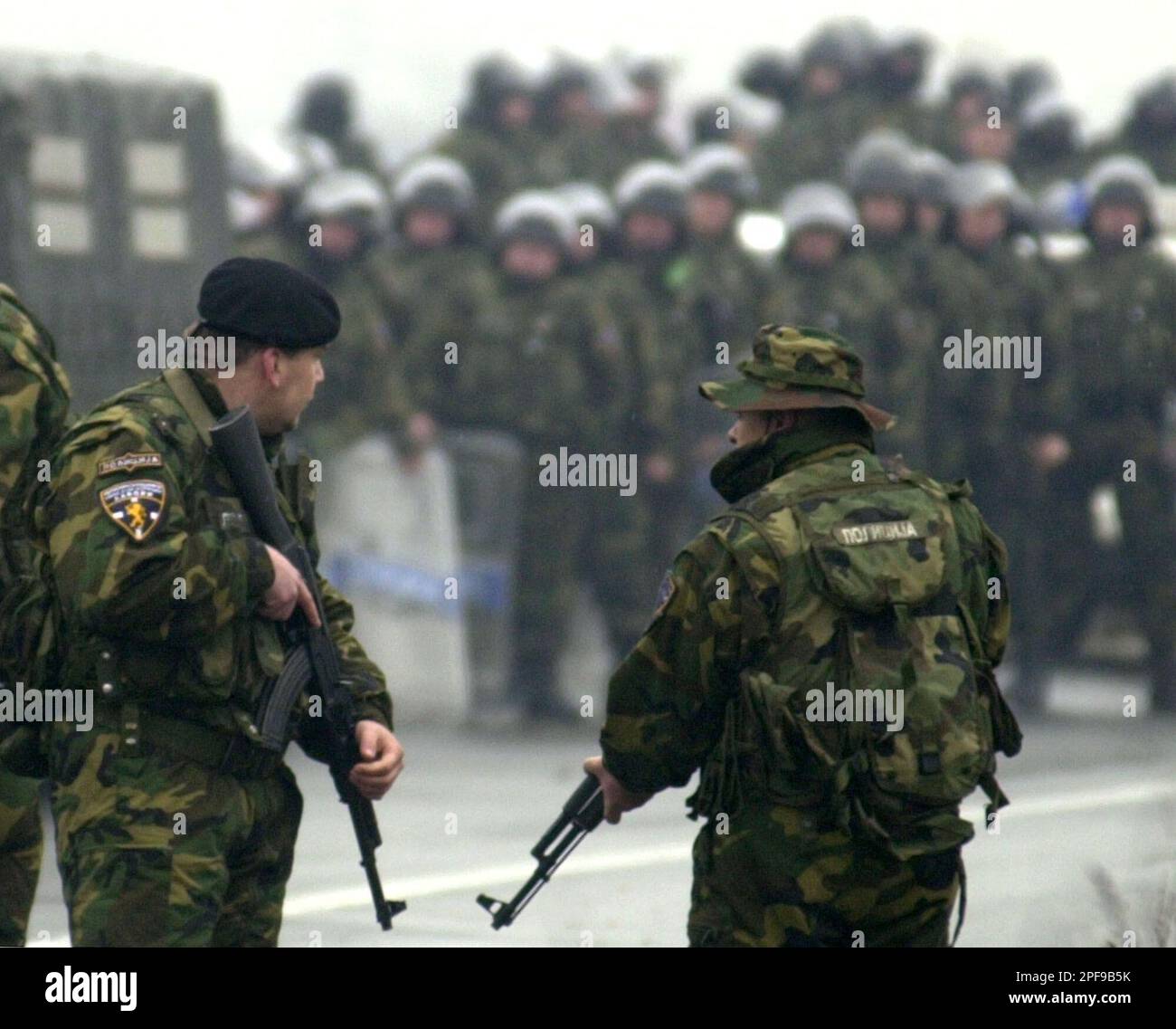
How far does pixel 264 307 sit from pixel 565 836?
1.21 meters

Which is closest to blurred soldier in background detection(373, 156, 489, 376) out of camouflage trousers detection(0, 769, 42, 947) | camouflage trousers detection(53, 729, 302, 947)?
camouflage trousers detection(0, 769, 42, 947)

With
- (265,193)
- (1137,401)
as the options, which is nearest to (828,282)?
(1137,401)

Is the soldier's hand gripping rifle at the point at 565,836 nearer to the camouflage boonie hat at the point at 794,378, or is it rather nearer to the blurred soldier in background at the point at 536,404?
the camouflage boonie hat at the point at 794,378

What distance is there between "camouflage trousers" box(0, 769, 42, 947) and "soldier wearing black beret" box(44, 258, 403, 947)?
443 mm

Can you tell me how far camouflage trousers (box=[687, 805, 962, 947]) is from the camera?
484cm

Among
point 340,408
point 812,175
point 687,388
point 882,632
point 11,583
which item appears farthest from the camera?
point 812,175

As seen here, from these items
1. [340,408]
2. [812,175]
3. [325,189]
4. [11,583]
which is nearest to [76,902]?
[11,583]

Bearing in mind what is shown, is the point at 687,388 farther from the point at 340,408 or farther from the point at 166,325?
the point at 166,325

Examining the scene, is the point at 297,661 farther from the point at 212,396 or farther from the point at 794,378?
the point at 794,378

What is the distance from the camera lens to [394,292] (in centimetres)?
1275

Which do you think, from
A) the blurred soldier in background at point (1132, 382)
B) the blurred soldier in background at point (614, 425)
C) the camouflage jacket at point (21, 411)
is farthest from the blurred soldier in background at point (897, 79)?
the camouflage jacket at point (21, 411)

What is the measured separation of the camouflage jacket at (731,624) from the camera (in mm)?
4801

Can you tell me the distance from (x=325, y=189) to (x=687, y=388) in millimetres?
2022

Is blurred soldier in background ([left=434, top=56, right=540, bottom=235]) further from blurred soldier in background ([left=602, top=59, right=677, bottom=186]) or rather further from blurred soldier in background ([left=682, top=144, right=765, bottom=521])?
blurred soldier in background ([left=682, top=144, right=765, bottom=521])
